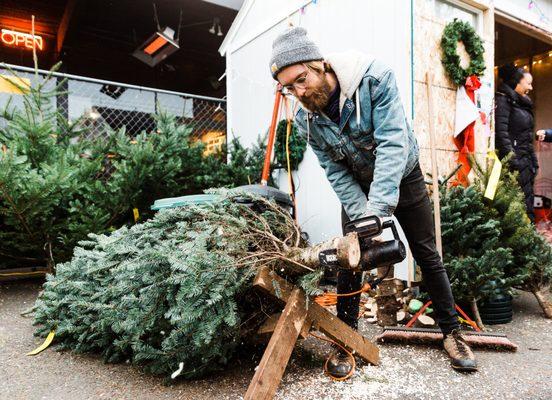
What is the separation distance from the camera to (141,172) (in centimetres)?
399

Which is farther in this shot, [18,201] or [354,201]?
[18,201]

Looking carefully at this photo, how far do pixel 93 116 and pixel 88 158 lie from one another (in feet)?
Result: 4.33

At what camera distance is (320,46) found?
491cm

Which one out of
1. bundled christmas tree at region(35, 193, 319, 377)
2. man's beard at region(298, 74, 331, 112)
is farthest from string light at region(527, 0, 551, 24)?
bundled christmas tree at region(35, 193, 319, 377)

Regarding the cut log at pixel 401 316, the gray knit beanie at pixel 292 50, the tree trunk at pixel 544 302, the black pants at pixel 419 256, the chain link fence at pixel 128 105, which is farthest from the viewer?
the chain link fence at pixel 128 105

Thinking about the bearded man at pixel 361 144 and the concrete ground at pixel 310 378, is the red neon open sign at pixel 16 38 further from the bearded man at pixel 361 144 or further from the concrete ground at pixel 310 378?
the bearded man at pixel 361 144

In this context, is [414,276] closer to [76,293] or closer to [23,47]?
[76,293]

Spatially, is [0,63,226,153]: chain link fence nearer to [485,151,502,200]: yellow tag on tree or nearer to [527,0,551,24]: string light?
[485,151,502,200]: yellow tag on tree

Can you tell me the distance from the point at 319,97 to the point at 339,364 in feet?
4.91

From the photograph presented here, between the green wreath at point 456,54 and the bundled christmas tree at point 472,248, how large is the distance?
153 cm

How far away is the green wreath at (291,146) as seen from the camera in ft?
16.6

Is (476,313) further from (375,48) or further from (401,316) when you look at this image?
(375,48)

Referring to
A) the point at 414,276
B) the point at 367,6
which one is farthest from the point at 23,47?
the point at 414,276

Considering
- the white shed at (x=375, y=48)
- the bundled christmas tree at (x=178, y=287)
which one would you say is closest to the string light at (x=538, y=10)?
the white shed at (x=375, y=48)
